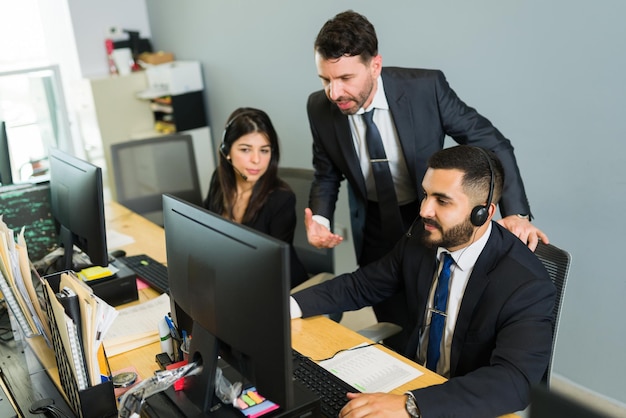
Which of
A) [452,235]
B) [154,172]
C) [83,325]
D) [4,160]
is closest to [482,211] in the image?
[452,235]

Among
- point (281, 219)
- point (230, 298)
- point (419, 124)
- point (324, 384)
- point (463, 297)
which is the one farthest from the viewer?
point (281, 219)

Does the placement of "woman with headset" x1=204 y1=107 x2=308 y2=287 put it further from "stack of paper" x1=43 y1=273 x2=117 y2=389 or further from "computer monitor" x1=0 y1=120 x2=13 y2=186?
"stack of paper" x1=43 y1=273 x2=117 y2=389

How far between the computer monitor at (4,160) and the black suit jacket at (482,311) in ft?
4.55

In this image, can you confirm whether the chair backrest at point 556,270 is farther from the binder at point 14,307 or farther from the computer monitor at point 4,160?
the computer monitor at point 4,160

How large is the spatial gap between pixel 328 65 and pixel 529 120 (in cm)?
95

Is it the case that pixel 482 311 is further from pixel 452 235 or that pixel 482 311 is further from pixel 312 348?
pixel 312 348

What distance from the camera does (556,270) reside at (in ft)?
5.09

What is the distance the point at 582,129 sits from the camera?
7.18 feet

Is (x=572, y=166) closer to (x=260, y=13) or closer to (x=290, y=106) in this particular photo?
(x=290, y=106)

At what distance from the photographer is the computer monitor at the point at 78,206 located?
5.70 feet

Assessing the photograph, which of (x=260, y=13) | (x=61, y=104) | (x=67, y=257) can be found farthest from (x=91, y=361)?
(x=260, y=13)

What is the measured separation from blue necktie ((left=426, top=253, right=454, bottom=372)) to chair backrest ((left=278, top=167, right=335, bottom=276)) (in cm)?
74

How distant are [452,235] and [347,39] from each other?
0.67 meters

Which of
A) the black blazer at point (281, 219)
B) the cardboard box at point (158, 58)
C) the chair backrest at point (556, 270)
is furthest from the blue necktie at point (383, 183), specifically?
the cardboard box at point (158, 58)
